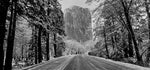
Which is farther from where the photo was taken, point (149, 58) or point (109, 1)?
point (109, 1)

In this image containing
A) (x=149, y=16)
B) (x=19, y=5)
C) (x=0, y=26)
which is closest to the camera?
(x=0, y=26)

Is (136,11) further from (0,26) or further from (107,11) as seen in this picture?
(0,26)

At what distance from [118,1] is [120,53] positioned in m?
10.7

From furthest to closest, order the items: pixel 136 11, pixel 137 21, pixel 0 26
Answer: pixel 137 21
pixel 136 11
pixel 0 26

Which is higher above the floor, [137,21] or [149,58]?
[137,21]

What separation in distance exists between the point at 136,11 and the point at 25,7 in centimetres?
1453

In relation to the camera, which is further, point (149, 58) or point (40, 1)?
point (149, 58)

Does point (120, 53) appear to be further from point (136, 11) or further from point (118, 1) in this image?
point (118, 1)

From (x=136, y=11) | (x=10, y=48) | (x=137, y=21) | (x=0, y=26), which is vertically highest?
(x=136, y=11)

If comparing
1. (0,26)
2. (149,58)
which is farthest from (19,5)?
(149,58)

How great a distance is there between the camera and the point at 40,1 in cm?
1036

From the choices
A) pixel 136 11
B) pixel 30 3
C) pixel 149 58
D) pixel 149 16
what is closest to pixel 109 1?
pixel 136 11

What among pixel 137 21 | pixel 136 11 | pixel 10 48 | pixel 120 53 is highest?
pixel 136 11

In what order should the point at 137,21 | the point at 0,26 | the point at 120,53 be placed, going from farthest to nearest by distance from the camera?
the point at 120,53 → the point at 137,21 → the point at 0,26
